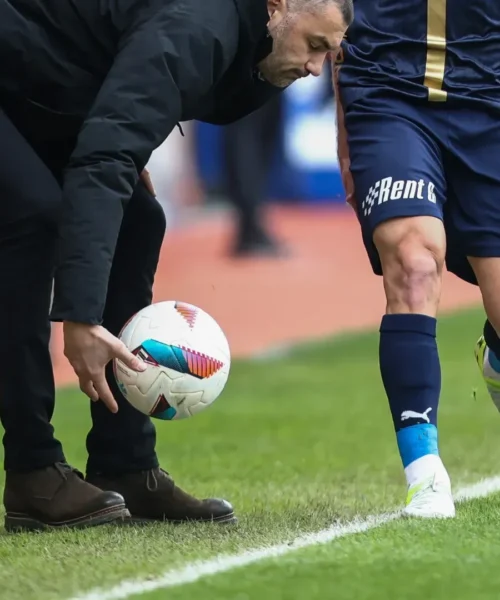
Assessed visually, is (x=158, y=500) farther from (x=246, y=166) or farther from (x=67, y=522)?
(x=246, y=166)

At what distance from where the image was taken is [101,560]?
177 inches

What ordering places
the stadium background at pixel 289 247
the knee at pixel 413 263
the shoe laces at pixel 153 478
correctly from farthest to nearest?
the stadium background at pixel 289 247
the shoe laces at pixel 153 478
the knee at pixel 413 263

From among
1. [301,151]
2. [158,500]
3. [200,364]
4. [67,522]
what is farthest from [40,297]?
[301,151]

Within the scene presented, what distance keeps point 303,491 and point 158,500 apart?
2.66ft

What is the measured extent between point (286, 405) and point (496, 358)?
2731 millimetres

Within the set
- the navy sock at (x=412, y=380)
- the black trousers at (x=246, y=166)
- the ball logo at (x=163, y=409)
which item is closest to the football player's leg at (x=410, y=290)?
the navy sock at (x=412, y=380)

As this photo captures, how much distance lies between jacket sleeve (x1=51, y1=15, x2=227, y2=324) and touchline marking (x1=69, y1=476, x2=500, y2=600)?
0.74m

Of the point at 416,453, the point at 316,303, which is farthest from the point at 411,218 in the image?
the point at 316,303

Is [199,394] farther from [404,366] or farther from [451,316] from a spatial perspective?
[451,316]

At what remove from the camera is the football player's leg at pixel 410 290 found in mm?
5148

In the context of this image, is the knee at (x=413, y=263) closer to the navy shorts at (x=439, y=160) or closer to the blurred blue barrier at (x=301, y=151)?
the navy shorts at (x=439, y=160)

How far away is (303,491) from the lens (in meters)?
6.16

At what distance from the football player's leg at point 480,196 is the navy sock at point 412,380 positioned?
1.44 ft

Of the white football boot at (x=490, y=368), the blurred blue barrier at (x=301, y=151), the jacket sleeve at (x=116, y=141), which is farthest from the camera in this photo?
the blurred blue barrier at (x=301, y=151)
